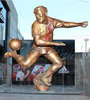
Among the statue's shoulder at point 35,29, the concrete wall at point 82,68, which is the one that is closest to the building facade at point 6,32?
the concrete wall at point 82,68

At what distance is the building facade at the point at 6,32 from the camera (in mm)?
6264

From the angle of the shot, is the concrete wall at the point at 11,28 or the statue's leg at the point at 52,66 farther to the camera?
the concrete wall at the point at 11,28

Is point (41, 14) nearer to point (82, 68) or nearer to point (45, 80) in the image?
point (45, 80)

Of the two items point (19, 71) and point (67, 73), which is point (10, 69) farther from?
point (67, 73)

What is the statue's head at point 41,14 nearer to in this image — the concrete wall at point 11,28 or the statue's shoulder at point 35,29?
the statue's shoulder at point 35,29

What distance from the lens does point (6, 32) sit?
6504 millimetres

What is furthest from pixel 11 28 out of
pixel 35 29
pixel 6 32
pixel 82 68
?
pixel 35 29

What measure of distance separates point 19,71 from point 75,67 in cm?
154

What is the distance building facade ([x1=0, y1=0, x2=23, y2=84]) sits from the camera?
6264 mm

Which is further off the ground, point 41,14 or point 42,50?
point 41,14

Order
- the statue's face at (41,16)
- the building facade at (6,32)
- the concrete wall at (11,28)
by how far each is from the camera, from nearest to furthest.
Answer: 1. the statue's face at (41,16)
2. the concrete wall at (11,28)
3. the building facade at (6,32)

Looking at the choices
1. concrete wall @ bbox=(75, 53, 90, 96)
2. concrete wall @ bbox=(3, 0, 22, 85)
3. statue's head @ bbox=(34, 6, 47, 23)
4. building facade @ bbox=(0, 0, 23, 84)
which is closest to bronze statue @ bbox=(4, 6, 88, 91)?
statue's head @ bbox=(34, 6, 47, 23)

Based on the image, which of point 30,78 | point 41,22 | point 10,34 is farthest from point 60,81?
point 41,22

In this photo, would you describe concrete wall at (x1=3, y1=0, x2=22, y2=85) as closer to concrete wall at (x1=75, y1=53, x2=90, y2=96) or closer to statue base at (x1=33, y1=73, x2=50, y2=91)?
concrete wall at (x1=75, y1=53, x2=90, y2=96)
